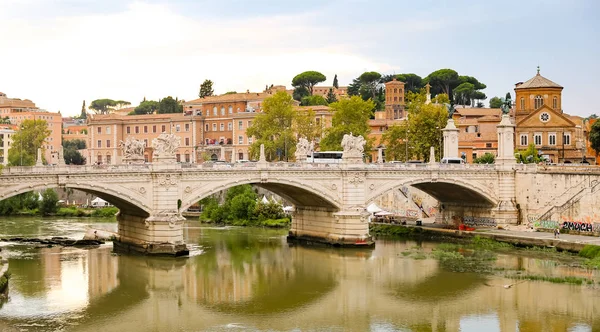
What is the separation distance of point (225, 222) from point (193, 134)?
25.3 m

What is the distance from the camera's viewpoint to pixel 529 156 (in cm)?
5762

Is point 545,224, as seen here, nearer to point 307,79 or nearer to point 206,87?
point 206,87

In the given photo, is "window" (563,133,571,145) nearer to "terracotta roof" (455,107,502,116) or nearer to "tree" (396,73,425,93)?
"terracotta roof" (455,107,502,116)

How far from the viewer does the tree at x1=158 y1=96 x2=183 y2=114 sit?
104 metres

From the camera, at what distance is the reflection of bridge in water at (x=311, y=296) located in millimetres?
28039

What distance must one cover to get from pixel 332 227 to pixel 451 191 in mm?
9318

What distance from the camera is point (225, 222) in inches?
2308

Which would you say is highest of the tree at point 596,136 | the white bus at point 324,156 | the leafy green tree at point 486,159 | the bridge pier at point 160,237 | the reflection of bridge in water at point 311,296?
the tree at point 596,136

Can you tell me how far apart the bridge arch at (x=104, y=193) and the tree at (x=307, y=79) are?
227 ft

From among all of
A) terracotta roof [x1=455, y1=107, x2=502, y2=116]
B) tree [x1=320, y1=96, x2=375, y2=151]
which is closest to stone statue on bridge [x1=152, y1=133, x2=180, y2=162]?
tree [x1=320, y1=96, x2=375, y2=151]

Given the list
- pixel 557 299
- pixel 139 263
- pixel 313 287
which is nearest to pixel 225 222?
pixel 139 263

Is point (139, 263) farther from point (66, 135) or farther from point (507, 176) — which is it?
point (66, 135)

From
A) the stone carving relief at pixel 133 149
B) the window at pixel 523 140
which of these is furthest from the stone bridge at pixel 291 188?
the window at pixel 523 140

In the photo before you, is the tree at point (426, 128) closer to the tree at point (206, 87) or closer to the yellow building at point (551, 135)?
the yellow building at point (551, 135)
